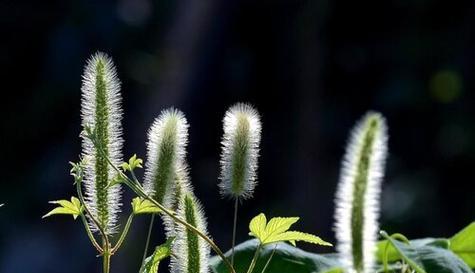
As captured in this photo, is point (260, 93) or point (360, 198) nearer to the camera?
point (360, 198)

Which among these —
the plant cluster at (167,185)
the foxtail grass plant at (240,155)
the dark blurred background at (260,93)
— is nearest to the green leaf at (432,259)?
the plant cluster at (167,185)

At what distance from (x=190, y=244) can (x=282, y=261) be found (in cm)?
18

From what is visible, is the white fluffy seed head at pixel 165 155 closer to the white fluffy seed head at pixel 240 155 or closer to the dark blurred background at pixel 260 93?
the white fluffy seed head at pixel 240 155

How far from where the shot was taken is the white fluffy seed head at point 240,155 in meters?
0.92

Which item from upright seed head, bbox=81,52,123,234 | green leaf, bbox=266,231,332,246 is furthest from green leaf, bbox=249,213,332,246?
upright seed head, bbox=81,52,123,234

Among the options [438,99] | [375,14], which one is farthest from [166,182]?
[375,14]

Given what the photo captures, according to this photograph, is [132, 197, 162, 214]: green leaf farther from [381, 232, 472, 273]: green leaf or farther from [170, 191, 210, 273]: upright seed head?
[381, 232, 472, 273]: green leaf

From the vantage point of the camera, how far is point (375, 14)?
36.1 ft

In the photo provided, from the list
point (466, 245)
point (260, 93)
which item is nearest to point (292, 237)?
point (466, 245)

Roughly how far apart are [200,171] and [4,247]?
170cm

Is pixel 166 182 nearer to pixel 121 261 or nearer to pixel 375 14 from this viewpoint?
pixel 121 261

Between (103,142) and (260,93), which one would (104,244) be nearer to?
(103,142)

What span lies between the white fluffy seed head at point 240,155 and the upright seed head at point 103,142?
0.08 m

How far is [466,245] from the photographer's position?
113 centimetres
